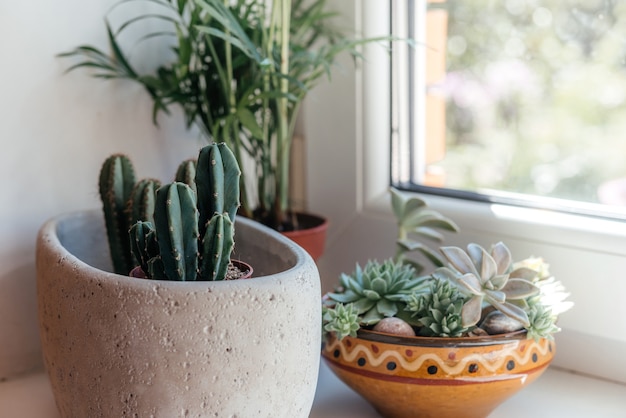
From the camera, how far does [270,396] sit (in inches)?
25.0

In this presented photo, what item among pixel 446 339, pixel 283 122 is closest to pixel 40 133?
pixel 283 122

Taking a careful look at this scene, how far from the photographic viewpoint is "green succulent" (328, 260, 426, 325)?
771mm

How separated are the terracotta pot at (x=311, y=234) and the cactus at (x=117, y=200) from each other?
0.64ft

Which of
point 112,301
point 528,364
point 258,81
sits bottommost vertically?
point 528,364

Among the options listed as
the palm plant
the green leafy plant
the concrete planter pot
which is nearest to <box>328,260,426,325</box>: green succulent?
the green leafy plant

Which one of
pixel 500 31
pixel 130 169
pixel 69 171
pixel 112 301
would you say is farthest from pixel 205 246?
pixel 500 31

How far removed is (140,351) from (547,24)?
0.64 meters

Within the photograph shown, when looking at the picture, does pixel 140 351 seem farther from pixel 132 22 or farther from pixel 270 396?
Answer: pixel 132 22

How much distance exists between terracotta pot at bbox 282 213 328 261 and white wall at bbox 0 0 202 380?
249mm

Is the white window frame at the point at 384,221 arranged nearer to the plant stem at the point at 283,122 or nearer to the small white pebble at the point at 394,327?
the plant stem at the point at 283,122

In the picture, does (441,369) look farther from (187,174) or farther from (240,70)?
(240,70)

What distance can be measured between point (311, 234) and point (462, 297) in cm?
27

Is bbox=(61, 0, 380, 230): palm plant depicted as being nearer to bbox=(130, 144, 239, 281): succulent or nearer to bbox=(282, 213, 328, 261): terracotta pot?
bbox=(282, 213, 328, 261): terracotta pot

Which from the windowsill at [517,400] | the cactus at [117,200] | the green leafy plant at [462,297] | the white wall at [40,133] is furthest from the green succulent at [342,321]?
the white wall at [40,133]
